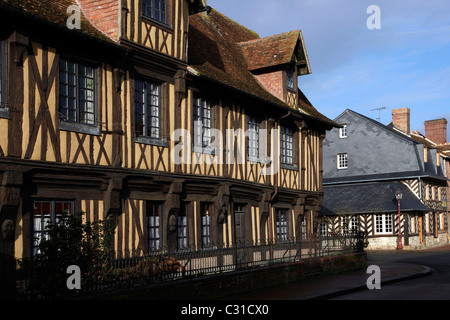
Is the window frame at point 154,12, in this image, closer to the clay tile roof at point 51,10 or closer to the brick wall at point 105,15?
the brick wall at point 105,15

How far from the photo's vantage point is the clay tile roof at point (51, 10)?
11220mm

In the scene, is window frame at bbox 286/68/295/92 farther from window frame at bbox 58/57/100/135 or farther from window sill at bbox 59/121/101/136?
window sill at bbox 59/121/101/136

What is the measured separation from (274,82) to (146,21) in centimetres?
765

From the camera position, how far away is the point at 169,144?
14875 millimetres

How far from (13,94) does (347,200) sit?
95.9 feet

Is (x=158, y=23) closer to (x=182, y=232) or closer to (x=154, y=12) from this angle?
(x=154, y=12)

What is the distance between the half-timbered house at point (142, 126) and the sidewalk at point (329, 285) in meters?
2.69

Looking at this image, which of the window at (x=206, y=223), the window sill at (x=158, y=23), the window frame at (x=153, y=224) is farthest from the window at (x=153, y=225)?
the window sill at (x=158, y=23)

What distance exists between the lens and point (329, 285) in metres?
15.5

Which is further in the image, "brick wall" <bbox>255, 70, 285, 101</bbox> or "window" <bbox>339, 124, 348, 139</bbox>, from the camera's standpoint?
"window" <bbox>339, 124, 348, 139</bbox>

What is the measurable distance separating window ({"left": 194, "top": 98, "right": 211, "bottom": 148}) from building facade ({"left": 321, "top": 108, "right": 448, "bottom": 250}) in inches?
745

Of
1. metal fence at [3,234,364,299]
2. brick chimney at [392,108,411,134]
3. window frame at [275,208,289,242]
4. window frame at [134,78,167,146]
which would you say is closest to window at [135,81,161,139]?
window frame at [134,78,167,146]

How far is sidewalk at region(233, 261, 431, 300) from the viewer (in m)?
13.4

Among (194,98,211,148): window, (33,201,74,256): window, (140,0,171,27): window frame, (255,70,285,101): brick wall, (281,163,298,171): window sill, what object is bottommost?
(33,201,74,256): window
